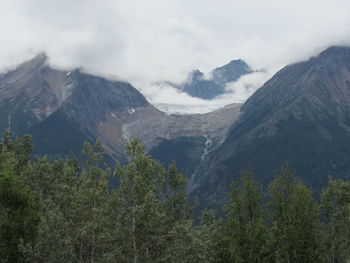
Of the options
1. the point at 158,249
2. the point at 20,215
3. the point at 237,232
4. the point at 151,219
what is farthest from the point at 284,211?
the point at 20,215

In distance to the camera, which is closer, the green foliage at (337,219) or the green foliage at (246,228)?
the green foliage at (246,228)

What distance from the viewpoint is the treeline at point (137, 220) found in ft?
194

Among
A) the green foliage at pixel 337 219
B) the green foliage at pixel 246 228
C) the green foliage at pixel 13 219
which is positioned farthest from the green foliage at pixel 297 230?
the green foliage at pixel 13 219

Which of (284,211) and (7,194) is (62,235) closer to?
(7,194)

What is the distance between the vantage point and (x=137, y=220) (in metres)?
57.5

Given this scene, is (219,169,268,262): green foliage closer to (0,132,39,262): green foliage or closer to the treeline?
the treeline

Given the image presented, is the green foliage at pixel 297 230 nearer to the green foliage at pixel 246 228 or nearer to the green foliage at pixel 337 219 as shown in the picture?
the green foliage at pixel 246 228

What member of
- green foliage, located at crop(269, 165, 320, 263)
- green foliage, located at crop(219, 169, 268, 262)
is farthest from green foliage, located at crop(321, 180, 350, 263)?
green foliage, located at crop(219, 169, 268, 262)

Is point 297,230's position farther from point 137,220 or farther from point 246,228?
point 137,220

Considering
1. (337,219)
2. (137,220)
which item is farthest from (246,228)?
(137,220)

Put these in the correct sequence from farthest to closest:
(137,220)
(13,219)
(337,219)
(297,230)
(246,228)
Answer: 1. (337,219)
2. (246,228)
3. (297,230)
4. (13,219)
5. (137,220)

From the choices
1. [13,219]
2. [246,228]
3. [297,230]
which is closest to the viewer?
[13,219]

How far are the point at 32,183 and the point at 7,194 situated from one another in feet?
80.7

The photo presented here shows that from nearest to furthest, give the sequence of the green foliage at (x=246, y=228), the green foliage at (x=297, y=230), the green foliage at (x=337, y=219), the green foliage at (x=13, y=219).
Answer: the green foliage at (x=13, y=219) < the green foliage at (x=246, y=228) < the green foliage at (x=297, y=230) < the green foliage at (x=337, y=219)
